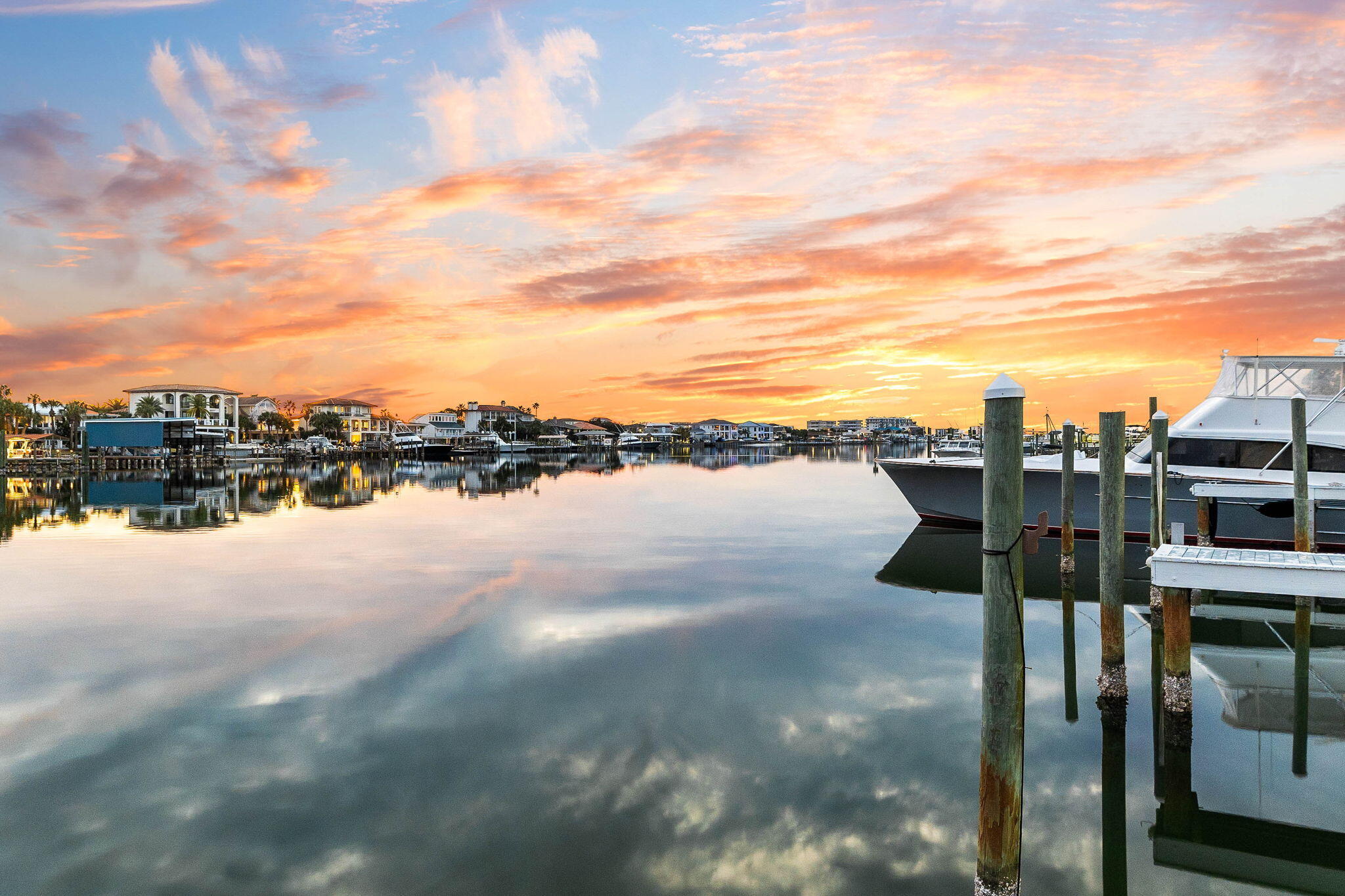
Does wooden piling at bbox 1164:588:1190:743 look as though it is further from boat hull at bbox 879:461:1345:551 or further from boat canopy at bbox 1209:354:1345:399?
boat canopy at bbox 1209:354:1345:399

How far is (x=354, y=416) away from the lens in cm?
18662

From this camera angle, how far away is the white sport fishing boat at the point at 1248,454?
19.4m

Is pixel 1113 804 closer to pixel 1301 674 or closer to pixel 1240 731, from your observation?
pixel 1240 731

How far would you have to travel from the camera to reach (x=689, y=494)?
46781mm

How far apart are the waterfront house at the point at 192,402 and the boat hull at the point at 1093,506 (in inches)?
5062

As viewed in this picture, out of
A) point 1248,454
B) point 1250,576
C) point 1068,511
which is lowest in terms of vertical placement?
point 1068,511

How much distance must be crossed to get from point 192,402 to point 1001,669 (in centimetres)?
15159

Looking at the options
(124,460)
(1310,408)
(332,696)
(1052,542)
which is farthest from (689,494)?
(124,460)

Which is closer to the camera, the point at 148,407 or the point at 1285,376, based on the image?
the point at 1285,376

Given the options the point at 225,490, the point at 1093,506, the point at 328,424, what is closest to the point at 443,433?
the point at 328,424

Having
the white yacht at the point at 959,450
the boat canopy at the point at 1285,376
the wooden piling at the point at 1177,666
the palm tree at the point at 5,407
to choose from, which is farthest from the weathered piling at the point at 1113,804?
the palm tree at the point at 5,407

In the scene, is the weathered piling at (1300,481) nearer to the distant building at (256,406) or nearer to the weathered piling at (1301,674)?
the weathered piling at (1301,674)

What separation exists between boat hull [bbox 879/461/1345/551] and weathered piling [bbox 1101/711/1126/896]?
30.8 ft

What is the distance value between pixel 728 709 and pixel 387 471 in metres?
76.2
